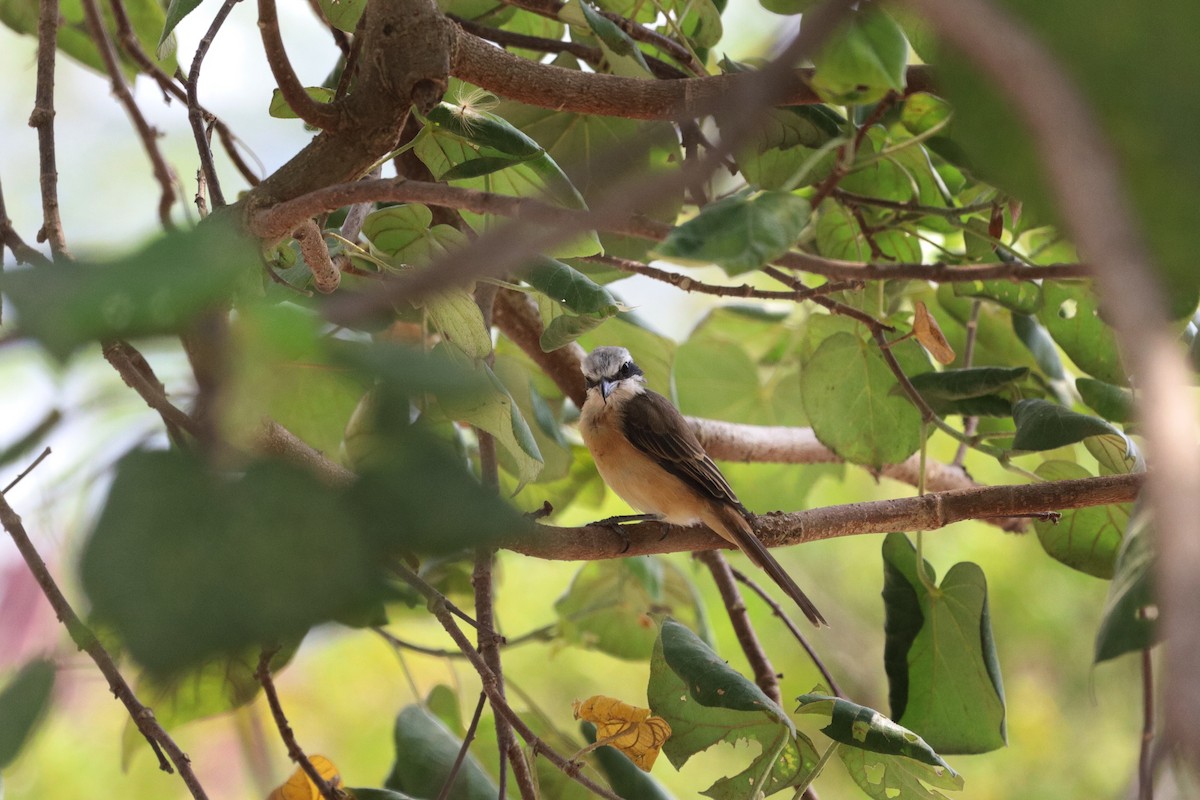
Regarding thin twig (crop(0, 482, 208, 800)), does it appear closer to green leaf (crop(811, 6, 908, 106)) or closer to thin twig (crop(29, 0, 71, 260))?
thin twig (crop(29, 0, 71, 260))

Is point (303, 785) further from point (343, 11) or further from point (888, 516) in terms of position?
point (343, 11)

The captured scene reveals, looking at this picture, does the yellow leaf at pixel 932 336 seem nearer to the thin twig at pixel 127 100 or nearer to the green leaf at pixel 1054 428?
the green leaf at pixel 1054 428

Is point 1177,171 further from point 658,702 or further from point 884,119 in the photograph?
point 658,702

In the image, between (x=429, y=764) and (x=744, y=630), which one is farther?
(x=744, y=630)

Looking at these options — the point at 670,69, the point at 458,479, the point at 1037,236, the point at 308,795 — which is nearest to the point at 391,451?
the point at 458,479

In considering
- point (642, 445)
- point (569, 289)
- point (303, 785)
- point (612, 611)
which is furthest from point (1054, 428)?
point (303, 785)

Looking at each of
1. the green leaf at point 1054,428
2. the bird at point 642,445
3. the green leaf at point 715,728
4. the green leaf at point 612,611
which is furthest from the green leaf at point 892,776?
the bird at point 642,445

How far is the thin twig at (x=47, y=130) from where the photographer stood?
58.4 inches

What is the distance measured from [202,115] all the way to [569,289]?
67 centimetres

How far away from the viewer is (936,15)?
18.7 inches

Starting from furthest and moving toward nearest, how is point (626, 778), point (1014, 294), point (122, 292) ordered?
point (1014, 294) → point (626, 778) → point (122, 292)

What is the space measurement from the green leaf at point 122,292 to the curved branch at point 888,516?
3.10 feet

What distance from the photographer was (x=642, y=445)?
8.65ft

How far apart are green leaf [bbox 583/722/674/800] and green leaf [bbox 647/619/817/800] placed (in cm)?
19
